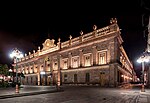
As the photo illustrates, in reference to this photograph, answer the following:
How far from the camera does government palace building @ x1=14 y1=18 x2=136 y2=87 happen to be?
118 feet

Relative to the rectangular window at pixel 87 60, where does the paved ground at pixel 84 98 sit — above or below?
below

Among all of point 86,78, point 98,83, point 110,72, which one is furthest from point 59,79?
point 110,72

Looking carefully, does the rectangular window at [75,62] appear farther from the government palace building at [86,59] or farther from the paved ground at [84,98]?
the paved ground at [84,98]

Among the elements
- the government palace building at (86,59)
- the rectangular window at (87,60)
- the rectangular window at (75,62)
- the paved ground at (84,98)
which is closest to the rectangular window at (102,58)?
the government palace building at (86,59)

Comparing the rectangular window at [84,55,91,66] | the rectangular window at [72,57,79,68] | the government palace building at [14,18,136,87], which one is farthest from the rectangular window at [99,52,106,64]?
the rectangular window at [72,57,79,68]

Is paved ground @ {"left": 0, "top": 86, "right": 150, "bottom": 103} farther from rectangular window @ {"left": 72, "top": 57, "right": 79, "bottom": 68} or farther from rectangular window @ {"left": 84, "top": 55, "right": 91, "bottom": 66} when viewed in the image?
rectangular window @ {"left": 72, "top": 57, "right": 79, "bottom": 68}

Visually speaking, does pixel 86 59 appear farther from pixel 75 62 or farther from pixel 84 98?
pixel 84 98

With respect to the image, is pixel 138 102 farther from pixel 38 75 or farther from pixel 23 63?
pixel 23 63

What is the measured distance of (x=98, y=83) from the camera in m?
38.6

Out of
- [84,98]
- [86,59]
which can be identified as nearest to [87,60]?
[86,59]

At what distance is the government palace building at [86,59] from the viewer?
118ft

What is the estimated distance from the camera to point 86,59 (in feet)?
138

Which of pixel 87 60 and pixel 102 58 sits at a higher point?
pixel 102 58

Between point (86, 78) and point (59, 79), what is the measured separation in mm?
10493
